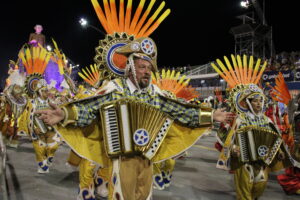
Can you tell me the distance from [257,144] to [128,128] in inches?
91.4

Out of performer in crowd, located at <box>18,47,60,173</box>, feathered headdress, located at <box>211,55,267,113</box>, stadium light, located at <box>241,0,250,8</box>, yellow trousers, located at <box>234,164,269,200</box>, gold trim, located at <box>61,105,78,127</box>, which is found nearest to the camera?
gold trim, located at <box>61,105,78,127</box>

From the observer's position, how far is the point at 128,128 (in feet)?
9.07

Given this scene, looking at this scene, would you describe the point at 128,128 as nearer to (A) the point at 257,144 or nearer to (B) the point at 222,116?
(B) the point at 222,116

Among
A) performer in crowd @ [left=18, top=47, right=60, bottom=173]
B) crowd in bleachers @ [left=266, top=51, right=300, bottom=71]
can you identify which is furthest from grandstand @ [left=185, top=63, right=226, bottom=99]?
performer in crowd @ [left=18, top=47, right=60, bottom=173]

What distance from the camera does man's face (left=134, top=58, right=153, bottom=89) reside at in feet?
9.52

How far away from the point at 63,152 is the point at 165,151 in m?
7.01

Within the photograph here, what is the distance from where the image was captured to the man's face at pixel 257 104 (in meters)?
4.30

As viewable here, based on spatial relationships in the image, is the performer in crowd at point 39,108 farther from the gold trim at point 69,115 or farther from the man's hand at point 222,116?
the man's hand at point 222,116

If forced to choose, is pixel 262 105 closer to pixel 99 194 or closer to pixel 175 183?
pixel 175 183

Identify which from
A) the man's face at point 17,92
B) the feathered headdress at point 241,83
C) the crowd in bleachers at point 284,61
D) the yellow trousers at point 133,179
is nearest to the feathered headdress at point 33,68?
the man's face at point 17,92

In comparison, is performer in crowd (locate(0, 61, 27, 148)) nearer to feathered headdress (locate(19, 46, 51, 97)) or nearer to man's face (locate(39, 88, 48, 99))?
feathered headdress (locate(19, 46, 51, 97))

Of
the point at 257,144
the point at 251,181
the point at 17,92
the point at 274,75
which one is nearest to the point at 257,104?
the point at 257,144

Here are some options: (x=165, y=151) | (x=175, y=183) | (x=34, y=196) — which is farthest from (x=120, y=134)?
(x=175, y=183)

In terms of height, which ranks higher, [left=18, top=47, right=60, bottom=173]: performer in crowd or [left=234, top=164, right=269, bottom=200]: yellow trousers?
[left=18, top=47, right=60, bottom=173]: performer in crowd
